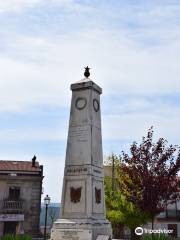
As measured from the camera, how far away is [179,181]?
1930 cm

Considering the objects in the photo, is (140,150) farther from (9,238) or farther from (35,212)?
(35,212)

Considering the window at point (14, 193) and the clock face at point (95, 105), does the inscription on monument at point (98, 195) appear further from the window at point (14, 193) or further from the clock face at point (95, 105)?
the window at point (14, 193)

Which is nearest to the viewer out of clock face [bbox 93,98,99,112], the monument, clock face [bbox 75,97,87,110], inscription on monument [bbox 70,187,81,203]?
the monument

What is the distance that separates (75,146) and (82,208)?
223 cm

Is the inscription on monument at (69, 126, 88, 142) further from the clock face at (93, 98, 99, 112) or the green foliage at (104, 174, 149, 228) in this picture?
the green foliage at (104, 174, 149, 228)

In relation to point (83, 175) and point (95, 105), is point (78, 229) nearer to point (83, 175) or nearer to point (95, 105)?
point (83, 175)

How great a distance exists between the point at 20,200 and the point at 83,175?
54.5 feet

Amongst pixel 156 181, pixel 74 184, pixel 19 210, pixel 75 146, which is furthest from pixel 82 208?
pixel 19 210

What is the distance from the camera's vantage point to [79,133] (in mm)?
13422

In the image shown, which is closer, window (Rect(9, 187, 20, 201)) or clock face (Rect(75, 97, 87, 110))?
clock face (Rect(75, 97, 87, 110))

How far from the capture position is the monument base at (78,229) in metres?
12.0

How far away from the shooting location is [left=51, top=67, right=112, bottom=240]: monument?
12.4 meters

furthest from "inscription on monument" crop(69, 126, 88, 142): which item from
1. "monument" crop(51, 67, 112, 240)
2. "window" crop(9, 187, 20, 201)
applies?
"window" crop(9, 187, 20, 201)

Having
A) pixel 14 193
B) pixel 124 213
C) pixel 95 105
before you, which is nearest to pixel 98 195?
pixel 95 105
